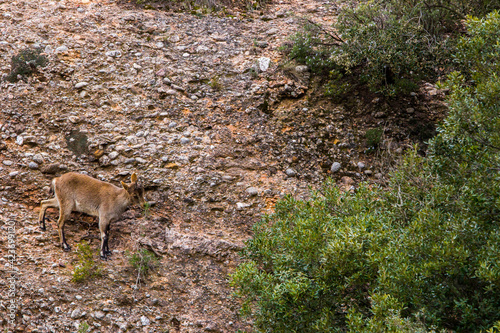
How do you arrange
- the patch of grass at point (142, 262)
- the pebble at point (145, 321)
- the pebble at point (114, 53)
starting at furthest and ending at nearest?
the pebble at point (114, 53), the patch of grass at point (142, 262), the pebble at point (145, 321)

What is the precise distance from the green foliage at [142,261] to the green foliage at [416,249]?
2237 mm

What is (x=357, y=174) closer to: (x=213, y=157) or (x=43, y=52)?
(x=213, y=157)

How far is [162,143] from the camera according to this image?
9.62 meters

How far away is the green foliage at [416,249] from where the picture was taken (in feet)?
16.0

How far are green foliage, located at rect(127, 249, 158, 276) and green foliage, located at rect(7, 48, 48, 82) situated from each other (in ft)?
17.3

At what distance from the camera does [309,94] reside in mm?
10891

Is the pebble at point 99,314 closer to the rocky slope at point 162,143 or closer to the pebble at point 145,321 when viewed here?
the rocky slope at point 162,143

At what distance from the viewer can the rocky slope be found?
7305 mm

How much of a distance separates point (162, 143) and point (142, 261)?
288 centimetres

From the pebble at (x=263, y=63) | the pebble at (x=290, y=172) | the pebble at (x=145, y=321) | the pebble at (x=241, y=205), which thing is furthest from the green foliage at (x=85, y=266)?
the pebble at (x=263, y=63)

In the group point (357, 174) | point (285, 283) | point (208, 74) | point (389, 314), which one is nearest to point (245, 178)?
point (357, 174)

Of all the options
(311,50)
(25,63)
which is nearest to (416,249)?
(311,50)

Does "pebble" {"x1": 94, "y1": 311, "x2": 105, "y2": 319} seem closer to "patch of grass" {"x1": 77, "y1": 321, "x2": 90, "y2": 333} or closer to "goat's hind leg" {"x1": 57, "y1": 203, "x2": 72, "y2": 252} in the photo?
"patch of grass" {"x1": 77, "y1": 321, "x2": 90, "y2": 333}

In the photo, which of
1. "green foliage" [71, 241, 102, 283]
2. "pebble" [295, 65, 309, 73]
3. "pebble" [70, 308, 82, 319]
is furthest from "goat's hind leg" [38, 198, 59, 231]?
"pebble" [295, 65, 309, 73]
